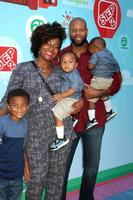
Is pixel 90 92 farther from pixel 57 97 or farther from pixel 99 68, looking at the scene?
pixel 57 97

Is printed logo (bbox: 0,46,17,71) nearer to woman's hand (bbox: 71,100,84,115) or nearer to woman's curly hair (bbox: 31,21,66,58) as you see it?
woman's curly hair (bbox: 31,21,66,58)

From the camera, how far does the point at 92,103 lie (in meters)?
2.22

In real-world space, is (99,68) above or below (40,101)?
above

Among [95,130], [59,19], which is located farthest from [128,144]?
[59,19]

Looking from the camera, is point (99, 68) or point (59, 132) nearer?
point (59, 132)

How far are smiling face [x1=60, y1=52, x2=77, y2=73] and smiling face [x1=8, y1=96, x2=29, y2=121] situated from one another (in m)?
0.37

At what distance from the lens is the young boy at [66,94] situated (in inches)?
73.0

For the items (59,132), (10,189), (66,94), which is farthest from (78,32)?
(10,189)

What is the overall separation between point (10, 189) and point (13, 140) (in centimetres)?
31

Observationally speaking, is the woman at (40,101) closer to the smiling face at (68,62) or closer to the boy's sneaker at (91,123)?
the smiling face at (68,62)

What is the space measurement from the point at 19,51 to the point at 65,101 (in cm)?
65

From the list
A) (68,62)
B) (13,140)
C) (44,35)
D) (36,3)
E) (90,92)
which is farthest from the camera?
(36,3)

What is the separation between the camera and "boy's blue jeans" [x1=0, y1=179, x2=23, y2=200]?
5.76ft

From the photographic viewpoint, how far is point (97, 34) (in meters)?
2.88
